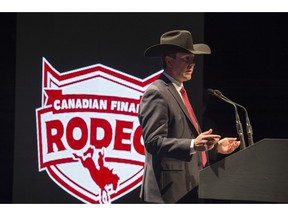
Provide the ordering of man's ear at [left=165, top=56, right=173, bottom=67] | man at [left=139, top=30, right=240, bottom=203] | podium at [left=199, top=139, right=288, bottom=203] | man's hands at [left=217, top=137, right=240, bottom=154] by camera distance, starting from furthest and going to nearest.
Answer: man's ear at [left=165, top=56, right=173, bottom=67], man's hands at [left=217, top=137, right=240, bottom=154], man at [left=139, top=30, right=240, bottom=203], podium at [left=199, top=139, right=288, bottom=203]

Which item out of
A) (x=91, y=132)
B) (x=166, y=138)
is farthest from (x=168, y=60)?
(x=91, y=132)

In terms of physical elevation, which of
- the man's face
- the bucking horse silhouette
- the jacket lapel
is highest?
the man's face

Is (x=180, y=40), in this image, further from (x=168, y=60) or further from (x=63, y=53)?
(x=63, y=53)

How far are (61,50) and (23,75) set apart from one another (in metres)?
0.40

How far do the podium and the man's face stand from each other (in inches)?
39.6

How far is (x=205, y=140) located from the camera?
2.73 metres

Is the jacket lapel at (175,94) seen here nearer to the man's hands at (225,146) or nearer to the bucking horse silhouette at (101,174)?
the man's hands at (225,146)

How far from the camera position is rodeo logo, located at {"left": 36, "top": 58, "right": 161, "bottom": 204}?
465 cm

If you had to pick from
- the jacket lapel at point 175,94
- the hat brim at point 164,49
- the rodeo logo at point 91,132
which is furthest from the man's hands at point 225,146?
the rodeo logo at point 91,132

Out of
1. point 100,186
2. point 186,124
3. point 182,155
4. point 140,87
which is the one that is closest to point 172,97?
point 186,124

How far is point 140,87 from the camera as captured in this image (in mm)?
4625

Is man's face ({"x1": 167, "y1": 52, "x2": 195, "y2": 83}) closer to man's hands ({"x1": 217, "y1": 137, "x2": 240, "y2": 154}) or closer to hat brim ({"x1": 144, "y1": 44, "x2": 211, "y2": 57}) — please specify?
hat brim ({"x1": 144, "y1": 44, "x2": 211, "y2": 57})

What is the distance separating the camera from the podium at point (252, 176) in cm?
262

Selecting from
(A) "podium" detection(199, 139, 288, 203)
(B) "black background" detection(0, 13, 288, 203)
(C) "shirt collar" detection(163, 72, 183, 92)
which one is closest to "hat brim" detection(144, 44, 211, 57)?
(C) "shirt collar" detection(163, 72, 183, 92)
